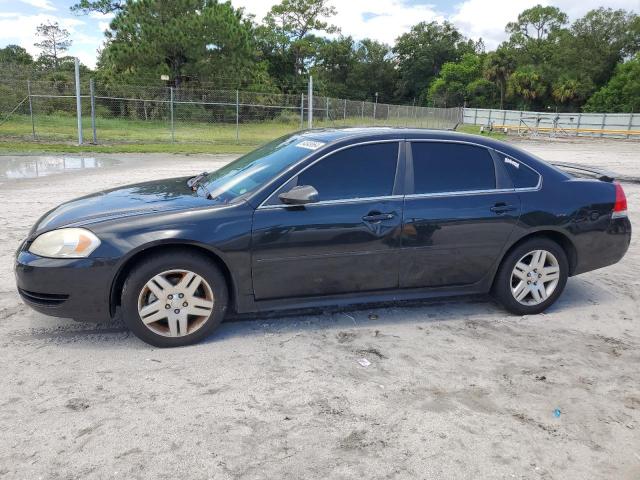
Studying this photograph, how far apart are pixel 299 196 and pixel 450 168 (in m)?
1.37

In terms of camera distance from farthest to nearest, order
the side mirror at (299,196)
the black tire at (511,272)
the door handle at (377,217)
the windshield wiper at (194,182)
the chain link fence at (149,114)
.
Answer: the chain link fence at (149,114)
the windshield wiper at (194,182)
the black tire at (511,272)
the door handle at (377,217)
the side mirror at (299,196)

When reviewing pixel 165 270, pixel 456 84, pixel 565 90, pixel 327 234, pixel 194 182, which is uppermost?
pixel 456 84

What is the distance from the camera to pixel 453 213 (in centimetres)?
431

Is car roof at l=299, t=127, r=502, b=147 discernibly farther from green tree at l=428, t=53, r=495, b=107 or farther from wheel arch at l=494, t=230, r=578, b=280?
green tree at l=428, t=53, r=495, b=107

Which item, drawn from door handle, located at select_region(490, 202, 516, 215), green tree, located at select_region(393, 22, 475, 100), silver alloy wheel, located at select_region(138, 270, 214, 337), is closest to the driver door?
silver alloy wheel, located at select_region(138, 270, 214, 337)

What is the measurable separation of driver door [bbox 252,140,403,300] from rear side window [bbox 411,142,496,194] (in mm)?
216

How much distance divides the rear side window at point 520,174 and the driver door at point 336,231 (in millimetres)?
1022

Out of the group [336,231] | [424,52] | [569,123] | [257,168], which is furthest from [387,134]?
[424,52]

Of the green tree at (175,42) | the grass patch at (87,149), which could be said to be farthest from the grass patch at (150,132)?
the green tree at (175,42)

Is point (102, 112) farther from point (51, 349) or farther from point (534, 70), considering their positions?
point (534, 70)

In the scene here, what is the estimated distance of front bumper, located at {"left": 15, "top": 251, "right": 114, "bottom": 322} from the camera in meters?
3.63

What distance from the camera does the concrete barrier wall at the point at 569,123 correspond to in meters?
40.3

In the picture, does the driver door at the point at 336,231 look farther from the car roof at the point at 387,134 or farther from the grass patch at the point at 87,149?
the grass patch at the point at 87,149

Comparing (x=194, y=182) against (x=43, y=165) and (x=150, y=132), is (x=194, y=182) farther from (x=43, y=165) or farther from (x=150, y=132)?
(x=150, y=132)
